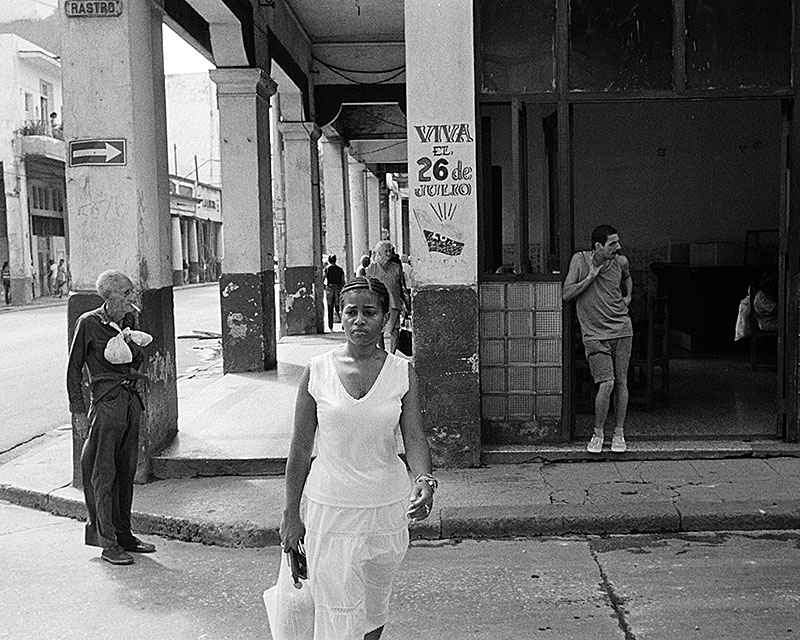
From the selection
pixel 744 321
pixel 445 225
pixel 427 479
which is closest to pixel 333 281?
pixel 744 321

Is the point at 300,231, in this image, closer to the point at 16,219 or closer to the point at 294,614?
the point at 294,614

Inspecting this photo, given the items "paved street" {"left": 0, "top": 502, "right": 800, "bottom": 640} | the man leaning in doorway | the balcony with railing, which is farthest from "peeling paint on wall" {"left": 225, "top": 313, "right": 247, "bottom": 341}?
the balcony with railing

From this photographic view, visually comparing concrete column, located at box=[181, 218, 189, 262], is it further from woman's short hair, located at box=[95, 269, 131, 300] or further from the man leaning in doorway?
woman's short hair, located at box=[95, 269, 131, 300]

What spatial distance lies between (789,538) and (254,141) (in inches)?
346

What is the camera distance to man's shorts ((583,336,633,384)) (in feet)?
24.9

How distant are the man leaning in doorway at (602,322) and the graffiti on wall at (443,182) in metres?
0.99

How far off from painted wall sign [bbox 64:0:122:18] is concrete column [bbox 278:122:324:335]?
1090 centimetres

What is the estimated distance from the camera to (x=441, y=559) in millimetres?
5832

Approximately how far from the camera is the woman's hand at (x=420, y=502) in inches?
142

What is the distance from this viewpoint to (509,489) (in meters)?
6.95

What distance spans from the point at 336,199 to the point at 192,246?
3788cm

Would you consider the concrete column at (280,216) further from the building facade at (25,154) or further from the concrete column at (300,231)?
the building facade at (25,154)

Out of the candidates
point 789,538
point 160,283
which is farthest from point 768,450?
point 160,283

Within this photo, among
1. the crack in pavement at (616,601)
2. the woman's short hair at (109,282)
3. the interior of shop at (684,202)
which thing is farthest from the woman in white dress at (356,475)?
the interior of shop at (684,202)
